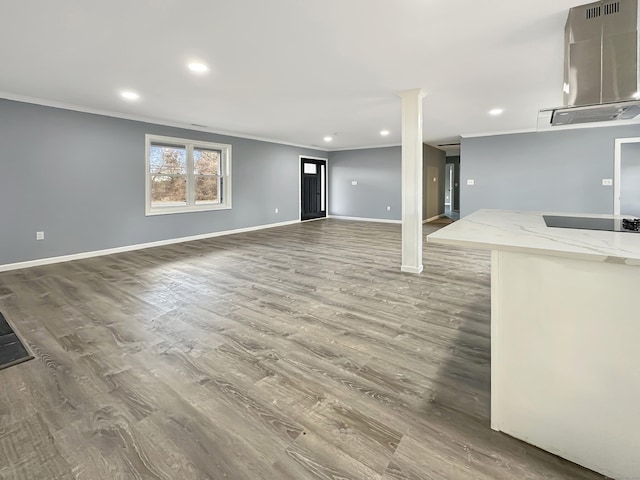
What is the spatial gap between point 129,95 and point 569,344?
540 centimetres

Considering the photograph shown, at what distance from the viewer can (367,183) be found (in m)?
10.2

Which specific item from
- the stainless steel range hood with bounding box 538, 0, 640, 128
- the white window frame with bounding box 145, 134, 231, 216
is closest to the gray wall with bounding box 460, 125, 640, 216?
the stainless steel range hood with bounding box 538, 0, 640, 128

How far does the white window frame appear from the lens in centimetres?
602

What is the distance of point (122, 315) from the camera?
2.88m

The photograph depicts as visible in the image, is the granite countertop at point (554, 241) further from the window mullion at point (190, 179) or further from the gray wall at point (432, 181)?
the gray wall at point (432, 181)

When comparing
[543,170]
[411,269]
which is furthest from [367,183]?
[411,269]

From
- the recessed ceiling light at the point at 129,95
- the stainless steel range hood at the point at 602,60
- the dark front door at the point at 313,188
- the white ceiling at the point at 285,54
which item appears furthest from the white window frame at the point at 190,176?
the stainless steel range hood at the point at 602,60

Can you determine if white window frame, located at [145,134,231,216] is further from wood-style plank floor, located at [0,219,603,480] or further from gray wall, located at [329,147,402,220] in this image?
gray wall, located at [329,147,402,220]

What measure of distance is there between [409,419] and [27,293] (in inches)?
163

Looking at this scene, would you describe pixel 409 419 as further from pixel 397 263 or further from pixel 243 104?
pixel 243 104

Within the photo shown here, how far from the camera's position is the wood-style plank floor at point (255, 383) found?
4.33 ft

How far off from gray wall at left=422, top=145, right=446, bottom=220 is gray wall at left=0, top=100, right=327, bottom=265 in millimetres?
6154

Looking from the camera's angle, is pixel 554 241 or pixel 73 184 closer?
pixel 554 241

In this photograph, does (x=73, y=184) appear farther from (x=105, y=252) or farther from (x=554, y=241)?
(x=554, y=241)
